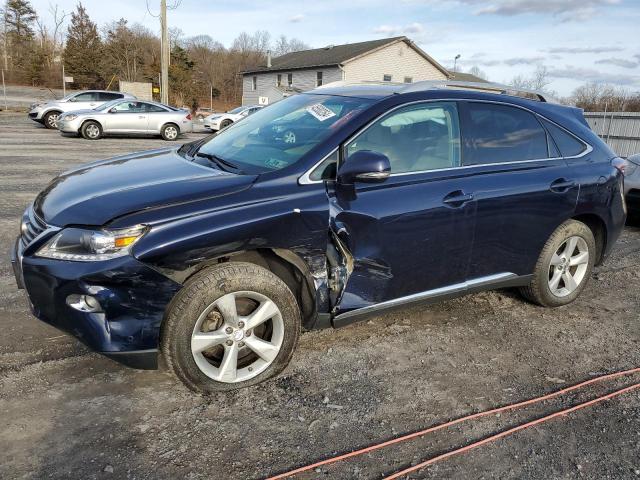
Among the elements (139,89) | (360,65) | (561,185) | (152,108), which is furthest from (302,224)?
(360,65)

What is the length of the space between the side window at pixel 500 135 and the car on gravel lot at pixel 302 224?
12mm

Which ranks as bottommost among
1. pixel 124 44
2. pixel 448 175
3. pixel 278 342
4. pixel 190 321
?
pixel 278 342

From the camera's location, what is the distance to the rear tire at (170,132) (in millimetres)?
18609

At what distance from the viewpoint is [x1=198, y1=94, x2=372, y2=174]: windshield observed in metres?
3.23

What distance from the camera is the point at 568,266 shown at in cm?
436

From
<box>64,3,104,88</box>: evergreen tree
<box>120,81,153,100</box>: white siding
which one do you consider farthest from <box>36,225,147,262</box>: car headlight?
<box>64,3,104,88</box>: evergreen tree

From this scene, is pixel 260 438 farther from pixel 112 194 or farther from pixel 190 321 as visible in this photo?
pixel 112 194

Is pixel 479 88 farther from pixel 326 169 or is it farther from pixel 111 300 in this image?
pixel 111 300

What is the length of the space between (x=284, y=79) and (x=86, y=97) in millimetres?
26604

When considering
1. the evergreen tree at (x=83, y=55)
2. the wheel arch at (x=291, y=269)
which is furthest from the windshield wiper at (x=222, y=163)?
the evergreen tree at (x=83, y=55)

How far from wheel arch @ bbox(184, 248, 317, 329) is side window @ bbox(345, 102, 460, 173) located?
753mm

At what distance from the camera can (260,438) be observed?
2.61 m

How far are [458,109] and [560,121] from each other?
1.13 m

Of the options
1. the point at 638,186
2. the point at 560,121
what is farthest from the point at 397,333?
the point at 638,186
